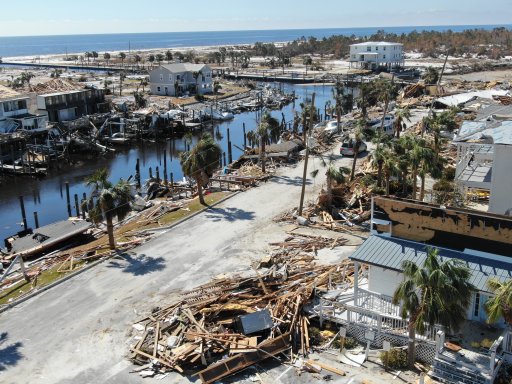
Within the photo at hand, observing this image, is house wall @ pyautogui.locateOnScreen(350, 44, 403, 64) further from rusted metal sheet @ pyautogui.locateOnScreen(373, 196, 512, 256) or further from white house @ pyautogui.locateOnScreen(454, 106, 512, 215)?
rusted metal sheet @ pyautogui.locateOnScreen(373, 196, 512, 256)

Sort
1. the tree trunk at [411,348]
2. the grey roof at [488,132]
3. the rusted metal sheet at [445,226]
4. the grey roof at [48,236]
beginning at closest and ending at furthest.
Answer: the tree trunk at [411,348] → the rusted metal sheet at [445,226] → the grey roof at [488,132] → the grey roof at [48,236]

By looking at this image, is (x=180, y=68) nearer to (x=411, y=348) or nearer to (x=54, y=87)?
(x=54, y=87)

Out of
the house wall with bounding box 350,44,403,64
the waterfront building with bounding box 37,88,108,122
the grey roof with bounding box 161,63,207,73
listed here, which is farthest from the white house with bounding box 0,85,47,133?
the house wall with bounding box 350,44,403,64

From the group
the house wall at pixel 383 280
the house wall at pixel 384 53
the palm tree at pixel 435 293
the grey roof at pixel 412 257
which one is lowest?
the house wall at pixel 383 280

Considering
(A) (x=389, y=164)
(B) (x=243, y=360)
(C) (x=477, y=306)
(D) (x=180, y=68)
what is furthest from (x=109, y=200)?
(D) (x=180, y=68)

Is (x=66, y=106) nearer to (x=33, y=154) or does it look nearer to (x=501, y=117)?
(x=33, y=154)

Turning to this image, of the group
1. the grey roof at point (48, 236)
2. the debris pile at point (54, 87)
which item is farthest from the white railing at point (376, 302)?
the debris pile at point (54, 87)

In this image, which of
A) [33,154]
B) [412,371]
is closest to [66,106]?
[33,154]

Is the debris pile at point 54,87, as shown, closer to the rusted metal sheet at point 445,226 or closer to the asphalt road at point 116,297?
the asphalt road at point 116,297
